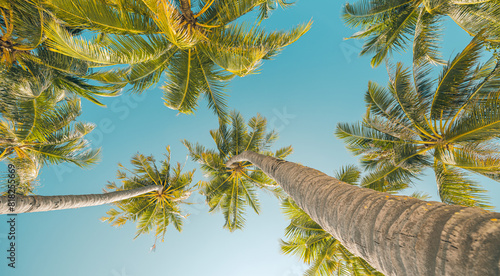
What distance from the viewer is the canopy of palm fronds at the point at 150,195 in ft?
29.0

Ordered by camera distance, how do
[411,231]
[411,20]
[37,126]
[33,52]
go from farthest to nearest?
[411,20]
[37,126]
[33,52]
[411,231]

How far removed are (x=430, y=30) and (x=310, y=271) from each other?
943 centimetres

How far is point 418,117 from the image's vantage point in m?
5.50

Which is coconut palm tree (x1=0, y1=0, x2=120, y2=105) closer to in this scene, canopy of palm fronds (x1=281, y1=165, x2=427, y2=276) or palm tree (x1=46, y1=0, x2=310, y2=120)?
palm tree (x1=46, y1=0, x2=310, y2=120)

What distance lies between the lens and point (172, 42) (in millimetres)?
4535

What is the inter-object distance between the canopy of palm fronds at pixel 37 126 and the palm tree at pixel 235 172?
4.29 m

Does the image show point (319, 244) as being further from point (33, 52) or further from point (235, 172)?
point (33, 52)

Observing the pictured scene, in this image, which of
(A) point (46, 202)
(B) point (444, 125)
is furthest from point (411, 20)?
(A) point (46, 202)

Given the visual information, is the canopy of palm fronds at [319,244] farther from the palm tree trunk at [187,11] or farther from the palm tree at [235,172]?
the palm tree trunk at [187,11]

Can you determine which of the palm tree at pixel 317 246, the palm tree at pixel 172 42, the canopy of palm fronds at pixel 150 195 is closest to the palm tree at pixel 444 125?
the palm tree at pixel 317 246

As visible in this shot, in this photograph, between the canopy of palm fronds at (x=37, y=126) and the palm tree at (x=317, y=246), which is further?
the palm tree at (x=317, y=246)

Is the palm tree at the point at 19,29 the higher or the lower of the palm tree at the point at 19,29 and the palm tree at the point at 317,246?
the higher

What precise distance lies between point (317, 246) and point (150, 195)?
718 cm

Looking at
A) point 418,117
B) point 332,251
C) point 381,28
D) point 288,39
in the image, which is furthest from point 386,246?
point 381,28
